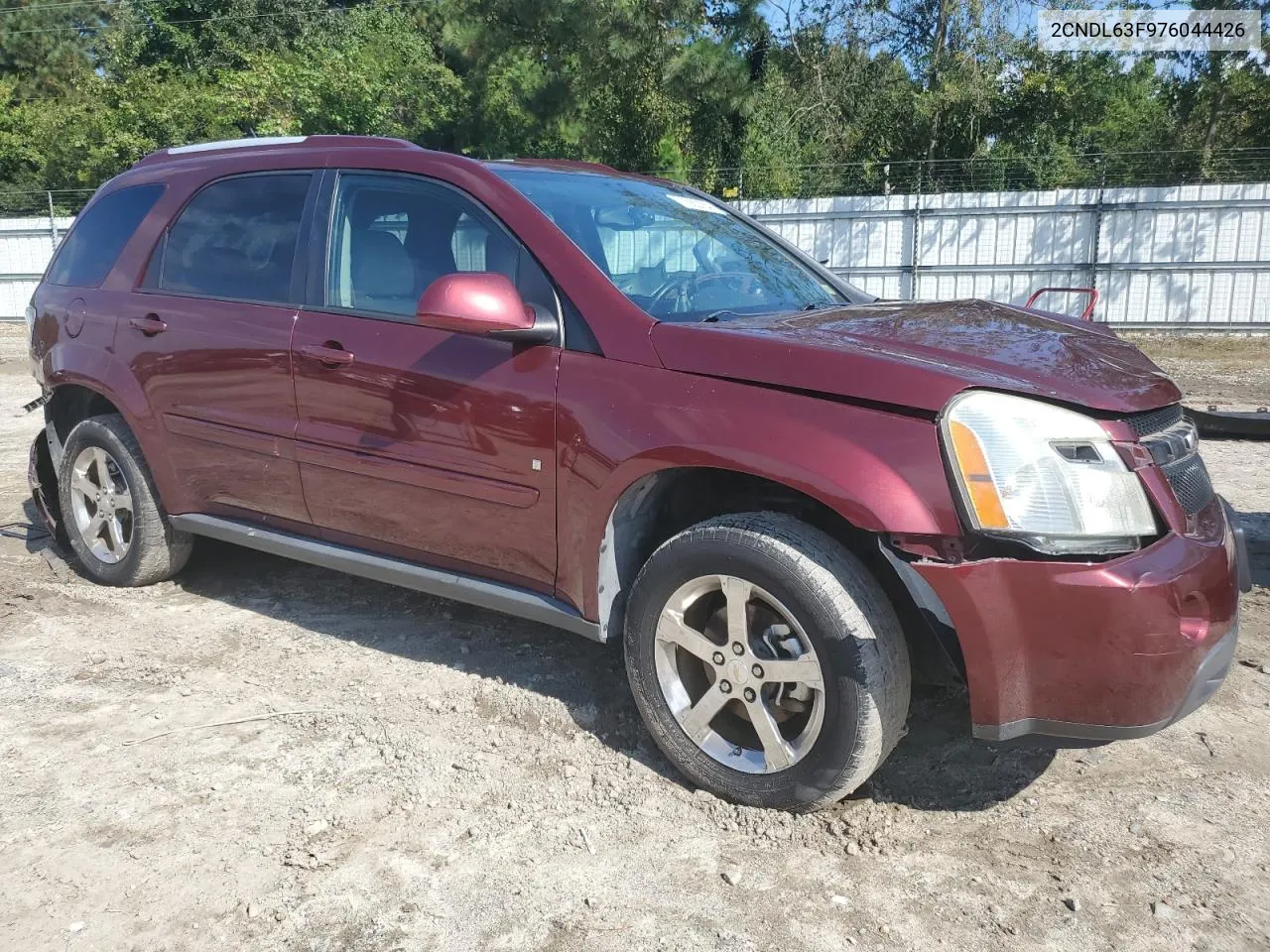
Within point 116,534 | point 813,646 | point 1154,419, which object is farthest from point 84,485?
point 1154,419

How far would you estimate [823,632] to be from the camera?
2.64 metres

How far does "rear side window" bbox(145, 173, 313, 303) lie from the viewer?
393 cm

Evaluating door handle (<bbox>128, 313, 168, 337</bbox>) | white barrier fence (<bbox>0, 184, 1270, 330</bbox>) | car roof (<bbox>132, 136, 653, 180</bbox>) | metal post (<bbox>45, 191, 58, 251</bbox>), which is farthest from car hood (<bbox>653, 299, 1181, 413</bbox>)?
metal post (<bbox>45, 191, 58, 251</bbox>)

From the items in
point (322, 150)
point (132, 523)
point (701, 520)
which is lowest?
point (132, 523)

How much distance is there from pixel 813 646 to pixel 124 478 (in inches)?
131

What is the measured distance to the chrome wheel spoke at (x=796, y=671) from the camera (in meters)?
2.70

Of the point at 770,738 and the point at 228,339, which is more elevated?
the point at 228,339

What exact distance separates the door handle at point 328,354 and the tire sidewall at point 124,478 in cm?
134

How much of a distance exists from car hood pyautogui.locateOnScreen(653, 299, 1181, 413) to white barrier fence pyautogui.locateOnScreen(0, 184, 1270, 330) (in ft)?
47.6

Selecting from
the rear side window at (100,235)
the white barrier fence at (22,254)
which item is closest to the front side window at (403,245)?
the rear side window at (100,235)

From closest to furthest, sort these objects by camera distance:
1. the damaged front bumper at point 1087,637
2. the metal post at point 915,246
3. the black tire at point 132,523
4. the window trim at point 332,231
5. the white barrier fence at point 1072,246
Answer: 1. the damaged front bumper at point 1087,637
2. the window trim at point 332,231
3. the black tire at point 132,523
4. the white barrier fence at point 1072,246
5. the metal post at point 915,246

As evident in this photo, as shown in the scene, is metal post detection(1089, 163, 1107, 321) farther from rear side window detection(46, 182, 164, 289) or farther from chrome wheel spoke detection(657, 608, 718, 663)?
chrome wheel spoke detection(657, 608, 718, 663)

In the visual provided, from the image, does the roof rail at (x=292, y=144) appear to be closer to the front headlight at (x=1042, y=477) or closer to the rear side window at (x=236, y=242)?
the rear side window at (x=236, y=242)

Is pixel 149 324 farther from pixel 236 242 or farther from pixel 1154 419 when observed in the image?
pixel 1154 419
